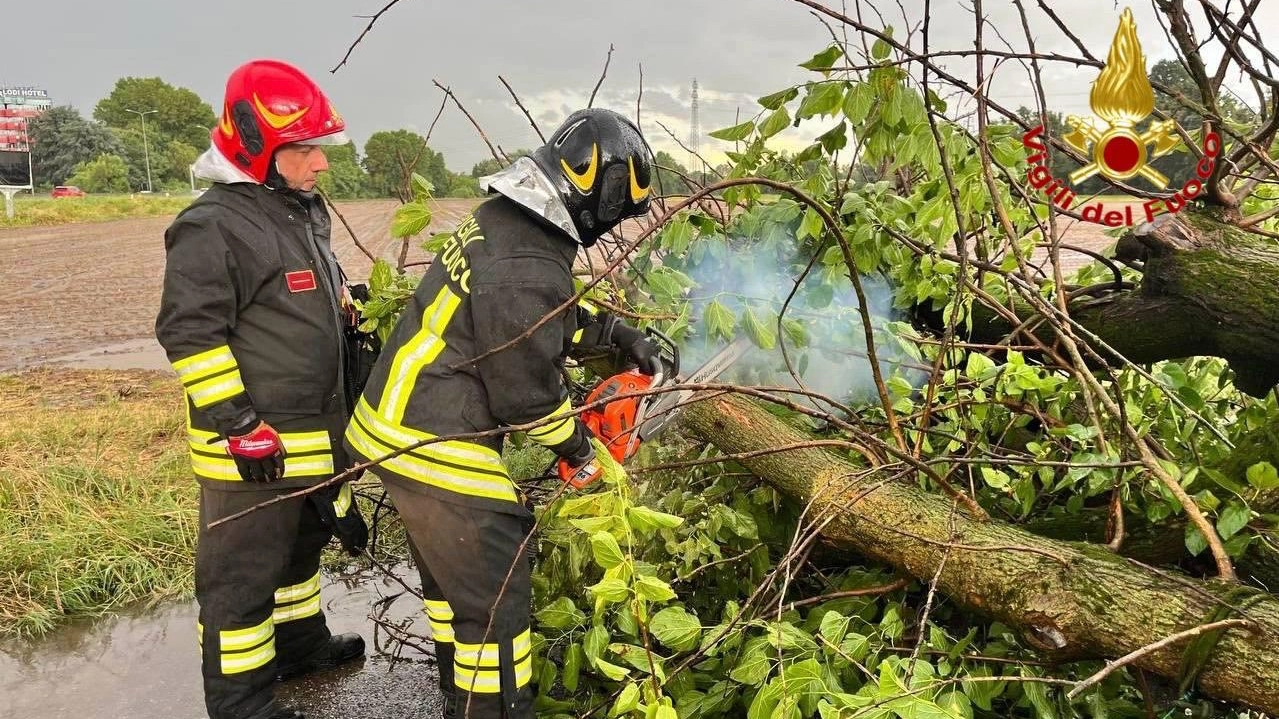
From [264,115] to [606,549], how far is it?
1.72m

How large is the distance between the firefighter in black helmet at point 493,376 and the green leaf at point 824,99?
45 cm

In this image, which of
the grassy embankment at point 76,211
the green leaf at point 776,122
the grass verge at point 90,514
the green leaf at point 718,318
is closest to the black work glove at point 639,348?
the green leaf at point 718,318

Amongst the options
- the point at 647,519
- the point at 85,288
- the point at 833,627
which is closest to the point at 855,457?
the point at 833,627

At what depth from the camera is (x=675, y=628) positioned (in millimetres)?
1913

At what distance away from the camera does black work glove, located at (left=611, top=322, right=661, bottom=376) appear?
2.47 m

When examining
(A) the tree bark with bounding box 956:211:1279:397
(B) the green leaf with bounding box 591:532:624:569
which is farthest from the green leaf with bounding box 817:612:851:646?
(A) the tree bark with bounding box 956:211:1279:397

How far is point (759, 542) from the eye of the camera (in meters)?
2.60

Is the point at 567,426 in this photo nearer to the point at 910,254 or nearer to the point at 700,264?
the point at 700,264

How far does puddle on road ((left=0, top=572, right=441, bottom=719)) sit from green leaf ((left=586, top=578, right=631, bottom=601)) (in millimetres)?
1383

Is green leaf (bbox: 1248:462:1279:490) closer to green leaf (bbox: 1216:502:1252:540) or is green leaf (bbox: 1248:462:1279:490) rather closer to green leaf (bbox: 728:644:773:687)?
green leaf (bbox: 1216:502:1252:540)

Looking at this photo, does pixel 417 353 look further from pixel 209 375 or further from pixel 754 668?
pixel 754 668

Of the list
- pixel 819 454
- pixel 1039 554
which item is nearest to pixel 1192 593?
pixel 1039 554

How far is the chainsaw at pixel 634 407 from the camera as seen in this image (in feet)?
7.61

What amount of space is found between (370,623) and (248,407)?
1.28 m
